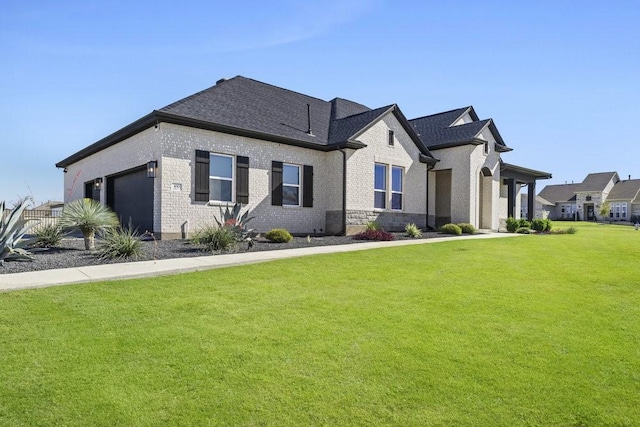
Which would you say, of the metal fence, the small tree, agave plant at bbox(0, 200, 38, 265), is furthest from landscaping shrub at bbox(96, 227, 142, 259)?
the small tree

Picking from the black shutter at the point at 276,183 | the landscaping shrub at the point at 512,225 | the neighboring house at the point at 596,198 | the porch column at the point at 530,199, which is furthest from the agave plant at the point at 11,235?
the neighboring house at the point at 596,198

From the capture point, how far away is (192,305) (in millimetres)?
5344

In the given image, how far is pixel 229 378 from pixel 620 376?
11.6 ft

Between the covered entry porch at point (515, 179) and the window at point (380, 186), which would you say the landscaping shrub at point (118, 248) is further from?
the covered entry porch at point (515, 179)

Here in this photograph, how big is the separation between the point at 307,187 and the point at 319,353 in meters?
12.7

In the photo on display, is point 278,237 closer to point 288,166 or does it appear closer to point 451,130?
point 288,166

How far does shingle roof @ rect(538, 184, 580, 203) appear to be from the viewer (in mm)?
65062

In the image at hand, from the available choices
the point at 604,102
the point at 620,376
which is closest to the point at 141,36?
the point at 620,376

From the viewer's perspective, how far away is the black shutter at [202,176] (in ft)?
43.5

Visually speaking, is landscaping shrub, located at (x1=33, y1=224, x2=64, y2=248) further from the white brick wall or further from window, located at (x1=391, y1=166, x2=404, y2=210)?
window, located at (x1=391, y1=166, x2=404, y2=210)

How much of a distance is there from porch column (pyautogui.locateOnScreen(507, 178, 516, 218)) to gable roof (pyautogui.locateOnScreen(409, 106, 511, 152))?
10.6ft

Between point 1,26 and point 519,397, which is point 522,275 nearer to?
point 519,397

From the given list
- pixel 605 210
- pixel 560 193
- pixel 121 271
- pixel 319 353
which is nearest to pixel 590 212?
pixel 605 210

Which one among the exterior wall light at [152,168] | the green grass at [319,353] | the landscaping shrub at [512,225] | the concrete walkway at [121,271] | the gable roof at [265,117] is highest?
the gable roof at [265,117]
